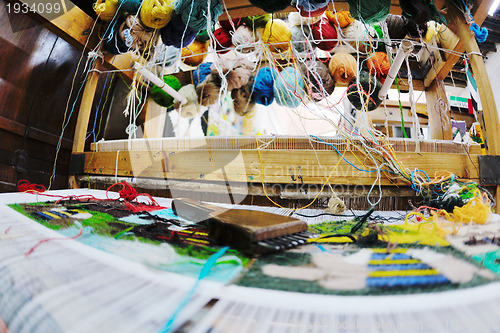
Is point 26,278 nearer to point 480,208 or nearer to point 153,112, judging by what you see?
point 480,208

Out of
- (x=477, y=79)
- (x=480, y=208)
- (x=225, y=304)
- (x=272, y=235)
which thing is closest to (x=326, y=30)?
(x=477, y=79)

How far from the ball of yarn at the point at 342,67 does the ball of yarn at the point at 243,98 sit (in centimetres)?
48

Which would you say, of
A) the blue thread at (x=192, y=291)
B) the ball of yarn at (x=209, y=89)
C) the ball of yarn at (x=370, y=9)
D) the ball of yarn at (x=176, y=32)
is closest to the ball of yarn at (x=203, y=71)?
the ball of yarn at (x=209, y=89)

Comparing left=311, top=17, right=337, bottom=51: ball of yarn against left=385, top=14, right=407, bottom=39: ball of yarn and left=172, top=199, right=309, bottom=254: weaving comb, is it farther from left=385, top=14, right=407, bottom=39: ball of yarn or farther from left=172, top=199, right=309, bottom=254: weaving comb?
left=172, top=199, right=309, bottom=254: weaving comb

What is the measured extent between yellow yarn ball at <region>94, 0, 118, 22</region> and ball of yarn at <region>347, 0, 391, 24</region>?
0.95 meters

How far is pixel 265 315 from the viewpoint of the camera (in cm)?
19

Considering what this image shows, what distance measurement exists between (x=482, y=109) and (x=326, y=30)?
30.6 inches

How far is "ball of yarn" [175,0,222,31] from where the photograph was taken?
834 millimetres

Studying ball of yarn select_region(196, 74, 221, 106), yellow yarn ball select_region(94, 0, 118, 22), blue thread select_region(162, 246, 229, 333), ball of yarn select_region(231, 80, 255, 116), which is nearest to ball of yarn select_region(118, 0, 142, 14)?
yellow yarn ball select_region(94, 0, 118, 22)

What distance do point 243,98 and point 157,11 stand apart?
2.33 ft

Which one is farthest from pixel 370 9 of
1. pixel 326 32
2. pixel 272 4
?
pixel 326 32

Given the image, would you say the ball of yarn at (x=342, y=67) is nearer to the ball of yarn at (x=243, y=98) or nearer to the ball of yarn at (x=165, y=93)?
the ball of yarn at (x=243, y=98)

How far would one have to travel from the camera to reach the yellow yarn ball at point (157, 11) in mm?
906

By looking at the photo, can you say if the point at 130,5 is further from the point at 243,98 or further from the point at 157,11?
the point at 243,98
